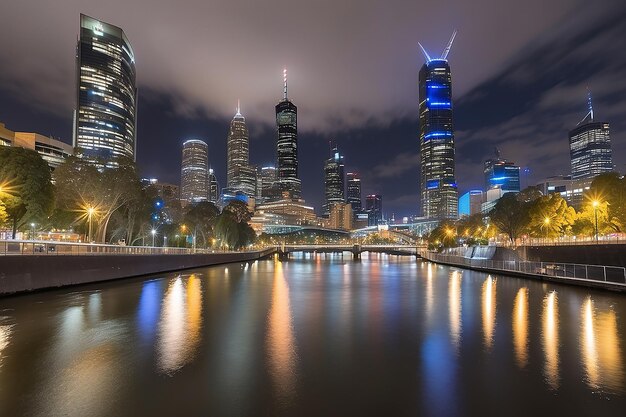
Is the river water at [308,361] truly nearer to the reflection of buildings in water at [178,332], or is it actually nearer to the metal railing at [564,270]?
the reflection of buildings in water at [178,332]

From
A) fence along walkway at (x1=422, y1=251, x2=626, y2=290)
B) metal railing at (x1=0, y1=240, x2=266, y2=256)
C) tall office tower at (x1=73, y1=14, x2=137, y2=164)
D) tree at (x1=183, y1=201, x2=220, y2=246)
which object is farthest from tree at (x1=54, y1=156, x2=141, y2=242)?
tall office tower at (x1=73, y1=14, x2=137, y2=164)

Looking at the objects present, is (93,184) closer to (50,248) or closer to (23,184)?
(23,184)

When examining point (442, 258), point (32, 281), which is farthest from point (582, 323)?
point (442, 258)

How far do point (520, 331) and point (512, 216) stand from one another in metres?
79.0

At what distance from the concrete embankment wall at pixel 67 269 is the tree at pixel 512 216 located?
6761 centimetres

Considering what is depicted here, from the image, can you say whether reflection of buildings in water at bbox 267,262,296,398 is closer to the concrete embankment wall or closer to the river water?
the river water

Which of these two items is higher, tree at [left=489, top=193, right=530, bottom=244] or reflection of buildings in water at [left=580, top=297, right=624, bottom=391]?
tree at [left=489, top=193, right=530, bottom=244]

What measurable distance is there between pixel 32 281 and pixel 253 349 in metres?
18.2

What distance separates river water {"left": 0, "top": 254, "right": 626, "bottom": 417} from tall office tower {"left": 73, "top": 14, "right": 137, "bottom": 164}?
160706 mm

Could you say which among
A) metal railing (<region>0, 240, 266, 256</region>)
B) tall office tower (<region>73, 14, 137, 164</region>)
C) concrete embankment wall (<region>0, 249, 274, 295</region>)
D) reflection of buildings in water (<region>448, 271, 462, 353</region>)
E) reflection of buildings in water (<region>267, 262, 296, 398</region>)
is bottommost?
reflection of buildings in water (<region>448, 271, 462, 353</region>)

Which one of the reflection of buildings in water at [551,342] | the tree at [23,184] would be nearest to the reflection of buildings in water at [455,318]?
the reflection of buildings in water at [551,342]

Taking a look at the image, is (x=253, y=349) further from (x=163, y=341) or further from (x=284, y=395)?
(x=284, y=395)

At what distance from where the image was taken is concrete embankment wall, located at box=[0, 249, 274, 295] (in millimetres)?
20781

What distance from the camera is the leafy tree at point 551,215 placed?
75.1 m
